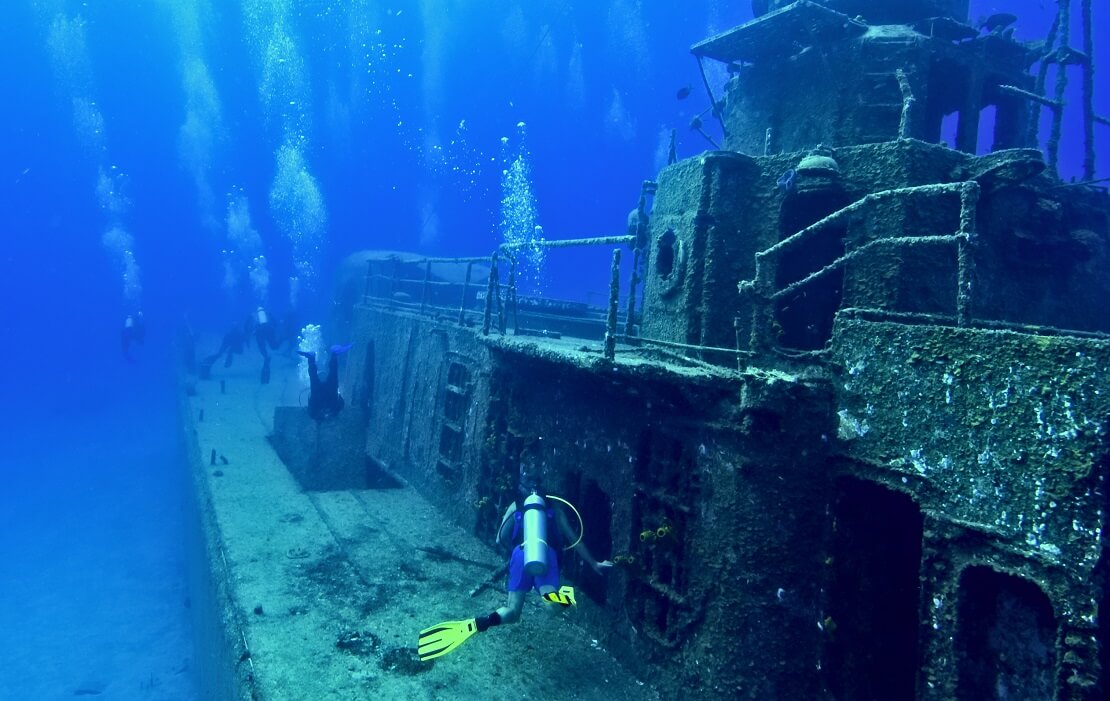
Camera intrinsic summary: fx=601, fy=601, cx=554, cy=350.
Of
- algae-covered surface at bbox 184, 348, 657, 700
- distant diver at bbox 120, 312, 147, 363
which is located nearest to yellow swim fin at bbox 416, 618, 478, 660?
algae-covered surface at bbox 184, 348, 657, 700

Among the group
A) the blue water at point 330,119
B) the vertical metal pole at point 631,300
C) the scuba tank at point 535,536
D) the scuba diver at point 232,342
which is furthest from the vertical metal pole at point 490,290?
the blue water at point 330,119

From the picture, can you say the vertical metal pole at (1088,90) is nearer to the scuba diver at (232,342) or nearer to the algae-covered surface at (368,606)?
the algae-covered surface at (368,606)

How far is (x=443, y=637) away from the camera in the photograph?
526 centimetres

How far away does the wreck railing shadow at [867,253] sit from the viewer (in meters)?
4.16

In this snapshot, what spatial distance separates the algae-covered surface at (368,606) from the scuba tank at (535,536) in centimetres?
102

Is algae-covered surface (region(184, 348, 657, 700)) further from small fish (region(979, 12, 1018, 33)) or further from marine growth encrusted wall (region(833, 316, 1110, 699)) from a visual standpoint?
small fish (region(979, 12, 1018, 33))

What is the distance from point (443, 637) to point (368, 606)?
1.35 m

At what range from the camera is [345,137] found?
331 feet

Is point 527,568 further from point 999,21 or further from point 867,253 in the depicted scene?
point 999,21

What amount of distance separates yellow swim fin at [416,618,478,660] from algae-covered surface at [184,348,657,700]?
19 cm

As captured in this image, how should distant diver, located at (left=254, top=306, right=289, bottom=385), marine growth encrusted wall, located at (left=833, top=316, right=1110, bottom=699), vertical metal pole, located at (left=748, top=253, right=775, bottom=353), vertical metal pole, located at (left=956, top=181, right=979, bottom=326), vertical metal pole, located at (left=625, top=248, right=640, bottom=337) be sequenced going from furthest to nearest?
distant diver, located at (left=254, top=306, right=289, bottom=385)
vertical metal pole, located at (left=625, top=248, right=640, bottom=337)
vertical metal pole, located at (left=748, top=253, right=775, bottom=353)
vertical metal pole, located at (left=956, top=181, right=979, bottom=326)
marine growth encrusted wall, located at (left=833, top=316, right=1110, bottom=699)

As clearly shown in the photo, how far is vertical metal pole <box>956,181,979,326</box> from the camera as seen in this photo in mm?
4090

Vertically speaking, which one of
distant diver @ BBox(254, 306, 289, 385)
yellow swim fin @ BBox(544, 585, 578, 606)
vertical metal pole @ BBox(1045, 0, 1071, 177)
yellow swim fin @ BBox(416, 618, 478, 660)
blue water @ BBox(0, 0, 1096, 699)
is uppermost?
blue water @ BBox(0, 0, 1096, 699)

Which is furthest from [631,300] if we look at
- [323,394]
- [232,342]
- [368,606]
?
[232,342]
